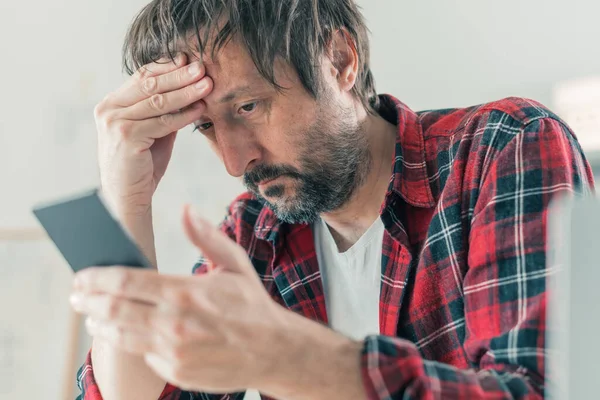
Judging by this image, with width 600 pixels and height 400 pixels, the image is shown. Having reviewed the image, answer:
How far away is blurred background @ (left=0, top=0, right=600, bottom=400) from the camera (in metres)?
1.80

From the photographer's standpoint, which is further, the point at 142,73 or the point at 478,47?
the point at 478,47

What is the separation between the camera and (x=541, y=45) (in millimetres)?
1799

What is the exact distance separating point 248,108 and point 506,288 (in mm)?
541

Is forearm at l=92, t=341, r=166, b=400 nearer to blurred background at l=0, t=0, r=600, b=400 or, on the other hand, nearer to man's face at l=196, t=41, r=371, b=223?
man's face at l=196, t=41, r=371, b=223

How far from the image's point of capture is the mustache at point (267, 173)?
1235mm

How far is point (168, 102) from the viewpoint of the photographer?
1.21 meters

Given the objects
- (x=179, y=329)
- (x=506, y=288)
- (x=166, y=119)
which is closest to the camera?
(x=179, y=329)

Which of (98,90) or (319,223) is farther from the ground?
(98,90)

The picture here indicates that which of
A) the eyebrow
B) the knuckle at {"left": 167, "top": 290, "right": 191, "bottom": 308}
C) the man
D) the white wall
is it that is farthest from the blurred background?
the knuckle at {"left": 167, "top": 290, "right": 191, "bottom": 308}

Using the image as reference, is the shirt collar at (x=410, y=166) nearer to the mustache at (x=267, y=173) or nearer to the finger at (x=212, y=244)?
the mustache at (x=267, y=173)

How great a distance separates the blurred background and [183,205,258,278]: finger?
126 cm

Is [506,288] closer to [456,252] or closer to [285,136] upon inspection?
[456,252]

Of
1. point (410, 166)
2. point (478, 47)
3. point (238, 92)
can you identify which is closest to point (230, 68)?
point (238, 92)

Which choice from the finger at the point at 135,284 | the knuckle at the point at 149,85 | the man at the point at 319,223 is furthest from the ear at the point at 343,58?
the finger at the point at 135,284
